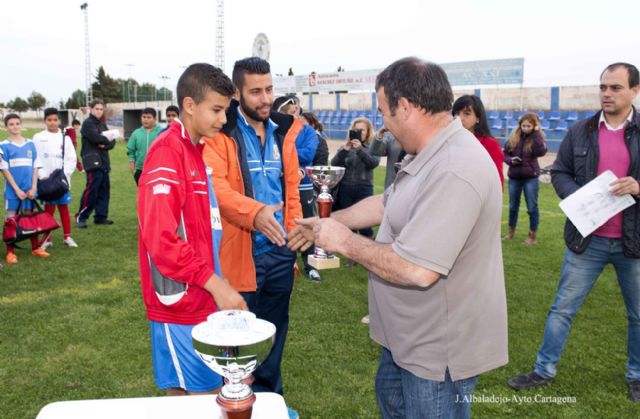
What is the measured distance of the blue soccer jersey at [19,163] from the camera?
7.69 m

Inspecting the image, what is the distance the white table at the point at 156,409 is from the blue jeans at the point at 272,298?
1638 millimetres

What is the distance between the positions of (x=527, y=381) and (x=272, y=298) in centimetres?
219

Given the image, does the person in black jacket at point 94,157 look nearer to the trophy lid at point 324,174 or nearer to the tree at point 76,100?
the trophy lid at point 324,174

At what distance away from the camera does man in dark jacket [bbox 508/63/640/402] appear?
3857mm

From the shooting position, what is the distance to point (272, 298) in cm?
366

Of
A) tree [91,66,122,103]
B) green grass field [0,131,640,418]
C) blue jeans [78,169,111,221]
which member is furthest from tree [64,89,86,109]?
green grass field [0,131,640,418]

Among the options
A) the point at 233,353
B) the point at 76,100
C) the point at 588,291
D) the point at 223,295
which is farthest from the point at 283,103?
the point at 76,100

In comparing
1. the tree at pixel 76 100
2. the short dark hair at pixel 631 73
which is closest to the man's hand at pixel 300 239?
the short dark hair at pixel 631 73

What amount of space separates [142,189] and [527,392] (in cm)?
338

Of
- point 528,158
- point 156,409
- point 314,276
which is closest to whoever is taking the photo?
point 156,409

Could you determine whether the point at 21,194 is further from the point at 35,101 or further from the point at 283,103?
the point at 35,101

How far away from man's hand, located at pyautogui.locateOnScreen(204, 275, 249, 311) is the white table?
0.42 metres

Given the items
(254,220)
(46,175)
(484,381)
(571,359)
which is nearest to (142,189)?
(254,220)

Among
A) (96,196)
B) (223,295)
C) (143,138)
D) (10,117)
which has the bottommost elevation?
(96,196)
